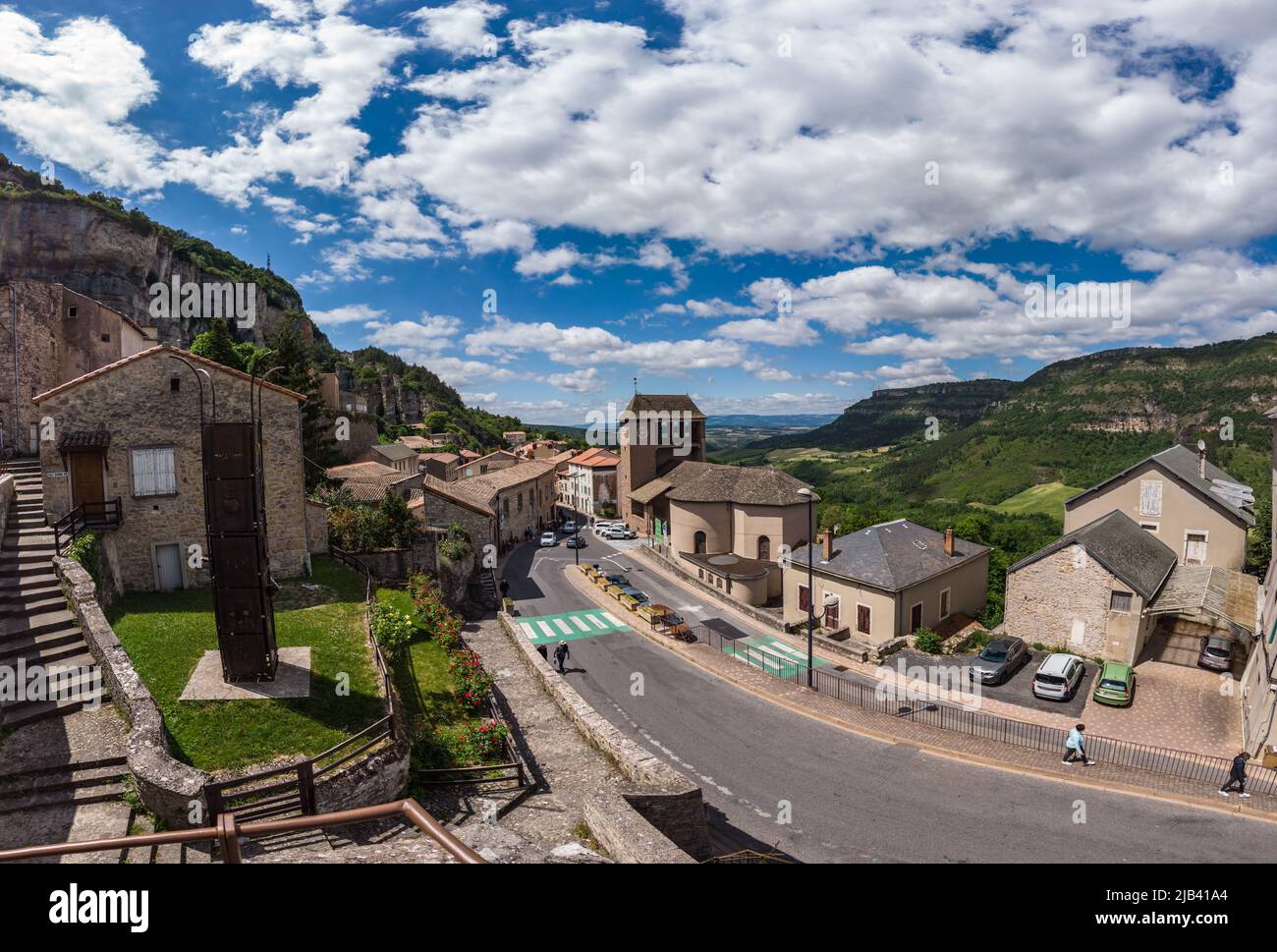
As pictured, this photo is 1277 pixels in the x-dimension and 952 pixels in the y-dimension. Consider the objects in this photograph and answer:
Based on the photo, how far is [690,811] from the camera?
37.4 ft

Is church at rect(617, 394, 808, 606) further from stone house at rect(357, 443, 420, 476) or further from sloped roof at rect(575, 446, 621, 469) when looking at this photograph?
stone house at rect(357, 443, 420, 476)

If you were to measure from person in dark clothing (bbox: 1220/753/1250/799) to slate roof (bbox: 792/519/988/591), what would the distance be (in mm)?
12282

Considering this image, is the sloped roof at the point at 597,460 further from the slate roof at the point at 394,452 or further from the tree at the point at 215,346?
the tree at the point at 215,346

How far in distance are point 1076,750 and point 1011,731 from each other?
2135 mm

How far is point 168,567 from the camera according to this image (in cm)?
1998

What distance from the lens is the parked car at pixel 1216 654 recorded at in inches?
925

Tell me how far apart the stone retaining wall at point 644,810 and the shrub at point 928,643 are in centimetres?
1663

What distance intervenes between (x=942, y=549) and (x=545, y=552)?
29.5 meters

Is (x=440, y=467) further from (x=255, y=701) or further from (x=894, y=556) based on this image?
(x=255, y=701)

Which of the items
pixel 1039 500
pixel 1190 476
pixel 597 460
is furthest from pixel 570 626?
pixel 1039 500

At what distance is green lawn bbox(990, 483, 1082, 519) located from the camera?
7756cm
